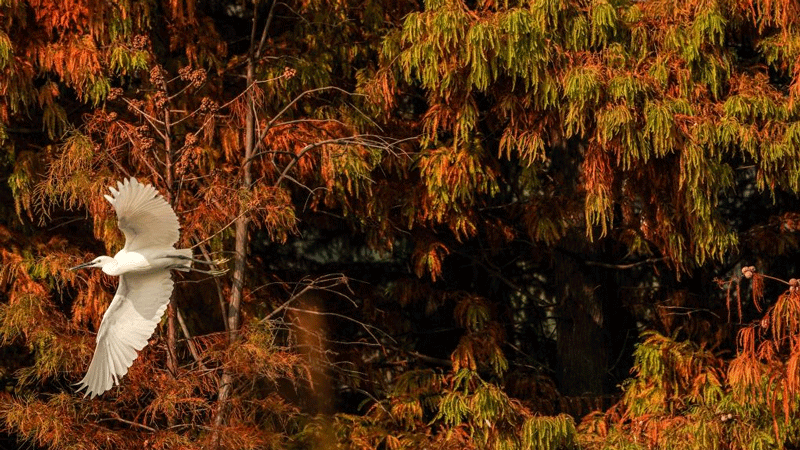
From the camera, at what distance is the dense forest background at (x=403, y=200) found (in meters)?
7.32

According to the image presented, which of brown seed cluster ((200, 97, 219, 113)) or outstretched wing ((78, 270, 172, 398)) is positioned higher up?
brown seed cluster ((200, 97, 219, 113))

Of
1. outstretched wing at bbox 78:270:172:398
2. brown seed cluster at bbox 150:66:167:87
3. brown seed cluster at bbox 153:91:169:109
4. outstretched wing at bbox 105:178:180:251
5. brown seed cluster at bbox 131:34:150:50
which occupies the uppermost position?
brown seed cluster at bbox 131:34:150:50

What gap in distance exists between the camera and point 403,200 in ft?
26.2

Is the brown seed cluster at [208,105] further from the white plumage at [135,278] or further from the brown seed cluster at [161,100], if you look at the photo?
the white plumage at [135,278]

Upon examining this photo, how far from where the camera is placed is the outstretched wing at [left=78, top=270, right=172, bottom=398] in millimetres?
6855

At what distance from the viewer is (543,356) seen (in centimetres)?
918

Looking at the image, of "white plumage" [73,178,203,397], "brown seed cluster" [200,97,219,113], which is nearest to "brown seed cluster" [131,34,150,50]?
"brown seed cluster" [200,97,219,113]

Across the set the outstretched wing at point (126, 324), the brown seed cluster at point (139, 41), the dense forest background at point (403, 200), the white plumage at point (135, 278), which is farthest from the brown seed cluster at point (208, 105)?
the outstretched wing at point (126, 324)

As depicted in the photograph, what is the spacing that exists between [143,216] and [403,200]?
1613 mm

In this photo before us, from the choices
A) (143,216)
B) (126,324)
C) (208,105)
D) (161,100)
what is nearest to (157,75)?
(161,100)

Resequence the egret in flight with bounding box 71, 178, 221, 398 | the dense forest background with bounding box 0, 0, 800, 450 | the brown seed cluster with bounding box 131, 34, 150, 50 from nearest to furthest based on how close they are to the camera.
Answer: the egret in flight with bounding box 71, 178, 221, 398, the brown seed cluster with bounding box 131, 34, 150, 50, the dense forest background with bounding box 0, 0, 800, 450

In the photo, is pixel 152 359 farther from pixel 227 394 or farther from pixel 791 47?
pixel 791 47

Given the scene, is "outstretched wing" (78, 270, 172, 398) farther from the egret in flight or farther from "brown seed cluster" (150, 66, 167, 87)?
"brown seed cluster" (150, 66, 167, 87)

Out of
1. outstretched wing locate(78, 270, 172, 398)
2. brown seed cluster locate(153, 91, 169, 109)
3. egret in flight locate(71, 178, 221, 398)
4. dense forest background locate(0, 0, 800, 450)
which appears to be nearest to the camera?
egret in flight locate(71, 178, 221, 398)
